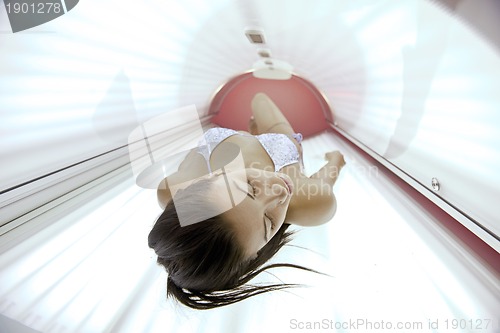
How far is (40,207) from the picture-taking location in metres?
1.08

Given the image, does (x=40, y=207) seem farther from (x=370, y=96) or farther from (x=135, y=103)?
(x=370, y=96)

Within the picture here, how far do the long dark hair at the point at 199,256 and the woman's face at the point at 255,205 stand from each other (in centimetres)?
4

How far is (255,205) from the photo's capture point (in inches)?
37.8

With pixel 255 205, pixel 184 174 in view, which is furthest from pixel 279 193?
pixel 184 174

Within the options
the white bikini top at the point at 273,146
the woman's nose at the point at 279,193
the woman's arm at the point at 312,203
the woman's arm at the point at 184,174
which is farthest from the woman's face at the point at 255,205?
the white bikini top at the point at 273,146

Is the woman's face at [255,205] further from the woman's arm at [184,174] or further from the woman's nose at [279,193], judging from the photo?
the woman's arm at [184,174]

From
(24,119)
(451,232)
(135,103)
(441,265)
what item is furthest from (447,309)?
(135,103)

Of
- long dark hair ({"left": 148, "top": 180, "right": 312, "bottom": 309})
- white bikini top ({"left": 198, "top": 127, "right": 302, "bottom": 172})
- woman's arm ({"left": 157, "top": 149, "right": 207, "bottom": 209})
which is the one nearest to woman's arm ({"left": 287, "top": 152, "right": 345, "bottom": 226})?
white bikini top ({"left": 198, "top": 127, "right": 302, "bottom": 172})

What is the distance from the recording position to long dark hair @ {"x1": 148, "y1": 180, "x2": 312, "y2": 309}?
86cm

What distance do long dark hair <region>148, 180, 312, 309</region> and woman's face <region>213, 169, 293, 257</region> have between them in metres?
0.04

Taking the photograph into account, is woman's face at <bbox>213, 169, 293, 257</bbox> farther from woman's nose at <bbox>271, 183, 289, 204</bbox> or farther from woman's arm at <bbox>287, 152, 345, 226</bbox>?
woman's arm at <bbox>287, 152, 345, 226</bbox>

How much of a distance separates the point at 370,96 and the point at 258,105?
31.9 inches

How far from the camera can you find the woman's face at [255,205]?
0.91 m

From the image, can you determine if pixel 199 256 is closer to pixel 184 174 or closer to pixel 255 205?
pixel 255 205
